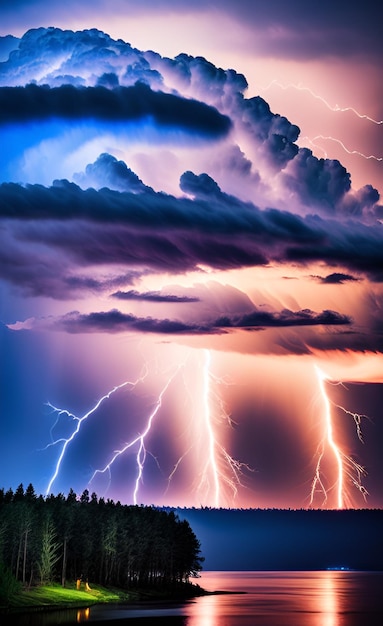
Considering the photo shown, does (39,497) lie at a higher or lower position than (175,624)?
higher

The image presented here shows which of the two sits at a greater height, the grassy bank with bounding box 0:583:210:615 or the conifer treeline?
the conifer treeline

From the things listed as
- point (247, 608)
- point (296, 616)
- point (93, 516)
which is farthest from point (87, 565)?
point (296, 616)

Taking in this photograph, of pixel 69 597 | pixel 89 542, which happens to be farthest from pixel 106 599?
pixel 69 597

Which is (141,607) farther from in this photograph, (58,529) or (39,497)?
(39,497)

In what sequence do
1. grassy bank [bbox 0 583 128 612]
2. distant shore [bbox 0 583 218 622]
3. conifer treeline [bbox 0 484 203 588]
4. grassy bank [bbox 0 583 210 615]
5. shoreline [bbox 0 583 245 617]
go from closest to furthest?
shoreline [bbox 0 583 245 617] → distant shore [bbox 0 583 218 622] → grassy bank [bbox 0 583 210 615] → grassy bank [bbox 0 583 128 612] → conifer treeline [bbox 0 484 203 588]

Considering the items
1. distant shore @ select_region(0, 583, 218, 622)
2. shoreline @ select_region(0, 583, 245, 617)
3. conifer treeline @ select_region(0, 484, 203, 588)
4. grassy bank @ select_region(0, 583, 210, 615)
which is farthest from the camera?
conifer treeline @ select_region(0, 484, 203, 588)

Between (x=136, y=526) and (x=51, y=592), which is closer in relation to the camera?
(x=51, y=592)

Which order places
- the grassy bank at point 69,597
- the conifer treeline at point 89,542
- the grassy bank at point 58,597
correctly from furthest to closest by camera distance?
the conifer treeline at point 89,542
the grassy bank at point 58,597
the grassy bank at point 69,597

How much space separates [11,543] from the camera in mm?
125062

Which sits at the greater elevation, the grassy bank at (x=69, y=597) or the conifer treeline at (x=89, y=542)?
the conifer treeline at (x=89, y=542)

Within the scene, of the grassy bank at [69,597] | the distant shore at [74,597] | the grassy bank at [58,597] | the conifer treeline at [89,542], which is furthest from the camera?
A: the conifer treeline at [89,542]

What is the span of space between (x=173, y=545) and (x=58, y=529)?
4095 centimetres

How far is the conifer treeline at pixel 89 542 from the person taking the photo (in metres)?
124

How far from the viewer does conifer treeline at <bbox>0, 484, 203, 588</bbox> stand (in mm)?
124125
